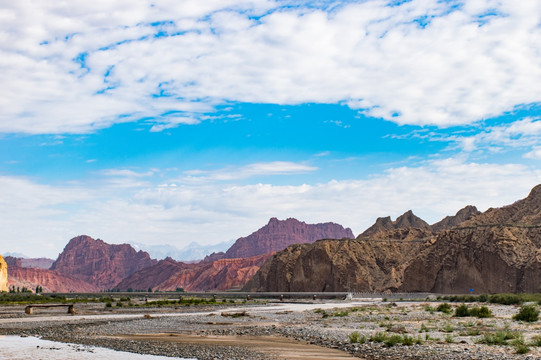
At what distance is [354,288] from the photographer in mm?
141000

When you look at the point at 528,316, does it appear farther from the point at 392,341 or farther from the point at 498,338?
the point at 392,341

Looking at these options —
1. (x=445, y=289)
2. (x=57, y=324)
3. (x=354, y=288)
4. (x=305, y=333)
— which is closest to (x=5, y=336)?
(x=57, y=324)

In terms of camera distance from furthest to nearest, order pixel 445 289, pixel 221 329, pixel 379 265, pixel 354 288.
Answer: pixel 379 265
pixel 354 288
pixel 445 289
pixel 221 329

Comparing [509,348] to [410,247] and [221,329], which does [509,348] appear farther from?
[410,247]

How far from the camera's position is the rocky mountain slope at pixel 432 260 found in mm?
109688

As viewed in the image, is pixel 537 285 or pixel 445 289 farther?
pixel 445 289

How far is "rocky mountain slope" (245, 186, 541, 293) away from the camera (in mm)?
109688

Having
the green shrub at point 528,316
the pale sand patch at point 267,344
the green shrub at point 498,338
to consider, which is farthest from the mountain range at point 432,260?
the pale sand patch at point 267,344

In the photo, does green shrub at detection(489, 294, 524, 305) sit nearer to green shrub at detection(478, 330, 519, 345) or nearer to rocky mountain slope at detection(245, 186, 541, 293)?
rocky mountain slope at detection(245, 186, 541, 293)

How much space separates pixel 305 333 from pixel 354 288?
374ft

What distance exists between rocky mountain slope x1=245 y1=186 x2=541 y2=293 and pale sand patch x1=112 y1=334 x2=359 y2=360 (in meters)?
88.5

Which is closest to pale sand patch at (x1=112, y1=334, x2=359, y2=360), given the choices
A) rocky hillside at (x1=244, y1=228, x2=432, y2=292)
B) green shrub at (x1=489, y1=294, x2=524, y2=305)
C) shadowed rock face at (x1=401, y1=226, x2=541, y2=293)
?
green shrub at (x1=489, y1=294, x2=524, y2=305)

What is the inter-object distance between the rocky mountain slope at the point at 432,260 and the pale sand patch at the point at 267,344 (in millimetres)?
88451

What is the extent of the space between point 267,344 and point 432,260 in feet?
348
